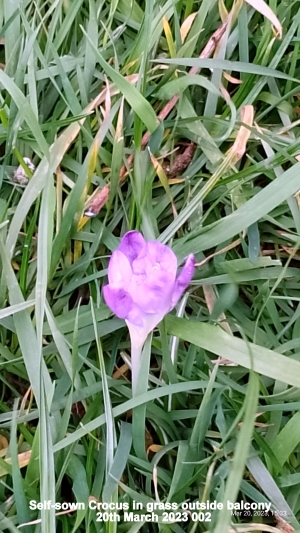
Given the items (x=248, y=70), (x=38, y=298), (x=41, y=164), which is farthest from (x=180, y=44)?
(x=38, y=298)

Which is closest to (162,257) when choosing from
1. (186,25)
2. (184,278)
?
(184,278)

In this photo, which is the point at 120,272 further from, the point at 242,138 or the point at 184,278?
the point at 242,138

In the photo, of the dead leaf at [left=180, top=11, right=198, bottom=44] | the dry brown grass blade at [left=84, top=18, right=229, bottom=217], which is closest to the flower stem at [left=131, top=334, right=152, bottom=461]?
the dry brown grass blade at [left=84, top=18, right=229, bottom=217]

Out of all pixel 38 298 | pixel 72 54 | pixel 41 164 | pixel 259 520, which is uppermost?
pixel 72 54

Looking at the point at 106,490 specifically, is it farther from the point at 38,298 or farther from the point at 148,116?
the point at 148,116
